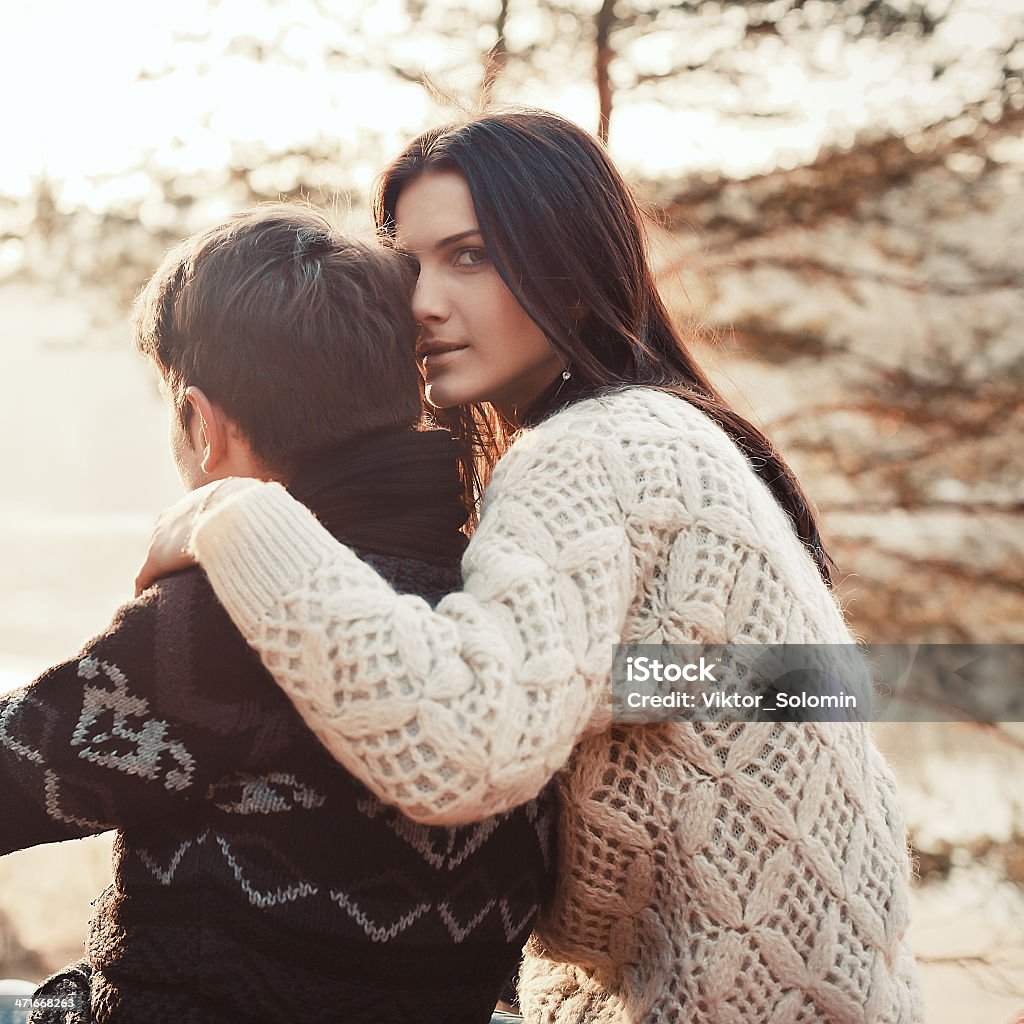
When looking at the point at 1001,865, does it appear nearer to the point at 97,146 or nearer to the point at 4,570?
the point at 97,146

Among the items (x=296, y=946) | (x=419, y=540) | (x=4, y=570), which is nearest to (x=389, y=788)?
(x=296, y=946)

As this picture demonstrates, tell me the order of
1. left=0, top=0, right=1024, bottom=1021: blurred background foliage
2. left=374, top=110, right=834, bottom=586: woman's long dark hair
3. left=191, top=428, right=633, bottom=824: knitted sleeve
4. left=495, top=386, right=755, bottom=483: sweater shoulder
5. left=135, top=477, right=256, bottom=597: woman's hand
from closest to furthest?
1. left=191, top=428, right=633, bottom=824: knitted sleeve
2. left=135, top=477, right=256, bottom=597: woman's hand
3. left=495, top=386, right=755, bottom=483: sweater shoulder
4. left=374, top=110, right=834, bottom=586: woman's long dark hair
5. left=0, top=0, right=1024, bottom=1021: blurred background foliage

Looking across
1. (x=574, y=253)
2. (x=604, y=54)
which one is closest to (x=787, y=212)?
(x=604, y=54)

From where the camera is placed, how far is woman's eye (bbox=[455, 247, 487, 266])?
5.71 feet

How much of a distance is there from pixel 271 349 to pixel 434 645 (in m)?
0.47

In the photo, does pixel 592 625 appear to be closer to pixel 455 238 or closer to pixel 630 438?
pixel 630 438

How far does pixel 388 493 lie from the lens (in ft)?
4.62

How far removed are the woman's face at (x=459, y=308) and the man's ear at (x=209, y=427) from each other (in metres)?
0.38

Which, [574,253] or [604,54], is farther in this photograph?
[604,54]

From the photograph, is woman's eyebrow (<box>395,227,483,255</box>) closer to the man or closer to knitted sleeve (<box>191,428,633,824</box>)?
the man

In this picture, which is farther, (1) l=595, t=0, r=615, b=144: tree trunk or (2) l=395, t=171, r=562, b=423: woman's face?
(1) l=595, t=0, r=615, b=144: tree trunk

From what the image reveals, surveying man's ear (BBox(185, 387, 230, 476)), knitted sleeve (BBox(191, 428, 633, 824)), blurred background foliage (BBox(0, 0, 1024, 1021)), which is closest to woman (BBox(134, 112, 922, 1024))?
knitted sleeve (BBox(191, 428, 633, 824))

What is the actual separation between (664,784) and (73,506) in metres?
6.69

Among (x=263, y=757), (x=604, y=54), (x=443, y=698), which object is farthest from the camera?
(x=604, y=54)
